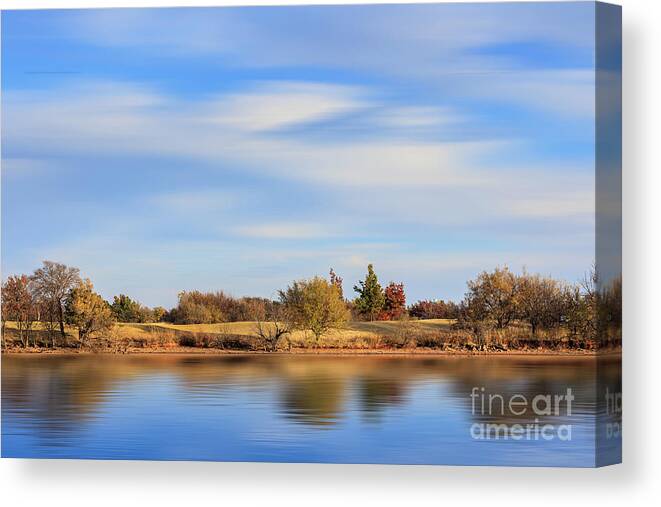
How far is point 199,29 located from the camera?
58.1 ft

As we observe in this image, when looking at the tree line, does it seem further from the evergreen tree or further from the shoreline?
the shoreline

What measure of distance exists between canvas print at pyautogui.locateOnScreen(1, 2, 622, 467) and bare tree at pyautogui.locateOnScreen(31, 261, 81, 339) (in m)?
0.03

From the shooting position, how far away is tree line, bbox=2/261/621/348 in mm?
17266

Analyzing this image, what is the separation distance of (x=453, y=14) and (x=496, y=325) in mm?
3899

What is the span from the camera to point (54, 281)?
1831 cm

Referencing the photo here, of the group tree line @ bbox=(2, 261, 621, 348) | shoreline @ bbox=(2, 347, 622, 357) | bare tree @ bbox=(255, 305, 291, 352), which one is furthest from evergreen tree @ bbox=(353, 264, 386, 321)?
bare tree @ bbox=(255, 305, 291, 352)

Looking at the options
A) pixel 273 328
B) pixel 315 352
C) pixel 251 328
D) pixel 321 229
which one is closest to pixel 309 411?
pixel 315 352

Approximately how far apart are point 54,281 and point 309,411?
12.3 ft

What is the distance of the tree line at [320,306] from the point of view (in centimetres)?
1727

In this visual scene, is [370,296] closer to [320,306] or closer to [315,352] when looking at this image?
[320,306]

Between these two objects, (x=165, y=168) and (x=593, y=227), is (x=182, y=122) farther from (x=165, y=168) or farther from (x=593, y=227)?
(x=593, y=227)

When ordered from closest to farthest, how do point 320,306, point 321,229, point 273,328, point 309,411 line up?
point 309,411
point 321,229
point 320,306
point 273,328

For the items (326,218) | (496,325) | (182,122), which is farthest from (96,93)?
(496,325)

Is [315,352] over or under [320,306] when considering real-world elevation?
under
